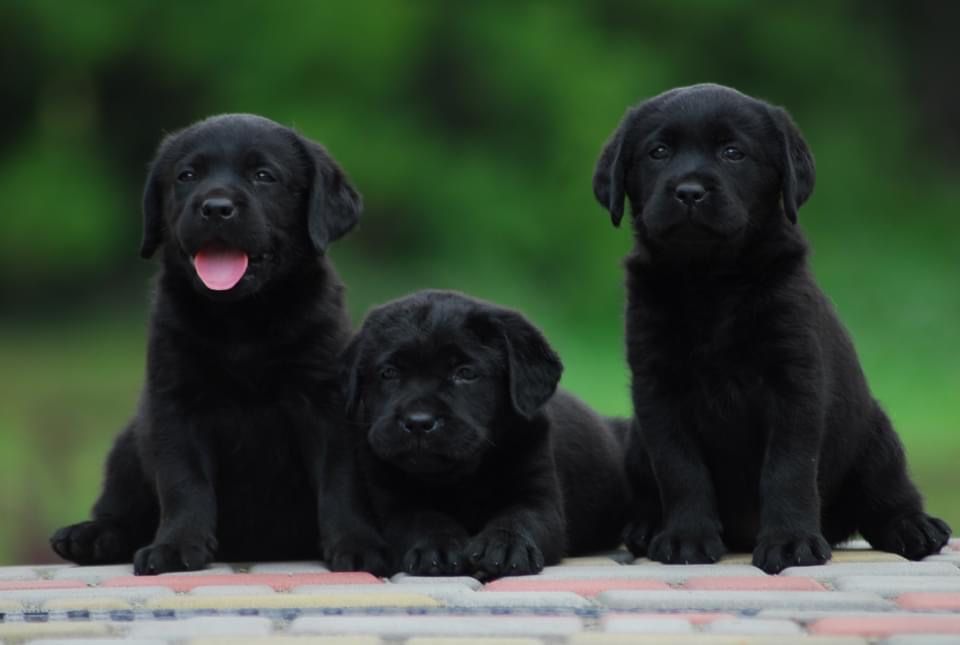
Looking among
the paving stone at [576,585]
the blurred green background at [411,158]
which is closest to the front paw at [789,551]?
the paving stone at [576,585]

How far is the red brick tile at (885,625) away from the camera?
3.67 m

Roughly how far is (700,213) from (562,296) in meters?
9.50

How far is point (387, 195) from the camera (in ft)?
49.4

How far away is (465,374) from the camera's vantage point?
522 centimetres

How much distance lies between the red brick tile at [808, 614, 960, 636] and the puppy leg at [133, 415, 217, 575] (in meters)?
2.01

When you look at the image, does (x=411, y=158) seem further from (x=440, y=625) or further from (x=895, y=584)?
(x=440, y=625)

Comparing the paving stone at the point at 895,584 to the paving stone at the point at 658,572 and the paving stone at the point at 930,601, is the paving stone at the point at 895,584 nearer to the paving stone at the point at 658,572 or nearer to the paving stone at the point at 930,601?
the paving stone at the point at 930,601

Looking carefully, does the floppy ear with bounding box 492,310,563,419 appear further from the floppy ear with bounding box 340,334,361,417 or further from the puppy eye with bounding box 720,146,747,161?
the puppy eye with bounding box 720,146,747,161

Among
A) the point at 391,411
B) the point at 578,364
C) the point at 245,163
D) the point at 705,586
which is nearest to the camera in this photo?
the point at 705,586

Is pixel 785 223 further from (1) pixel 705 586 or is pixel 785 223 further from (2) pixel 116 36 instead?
(2) pixel 116 36

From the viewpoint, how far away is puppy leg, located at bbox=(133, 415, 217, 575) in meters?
5.02

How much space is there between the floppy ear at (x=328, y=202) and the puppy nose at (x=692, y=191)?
3.64 ft

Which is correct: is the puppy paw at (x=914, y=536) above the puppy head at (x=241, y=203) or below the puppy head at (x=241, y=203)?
below

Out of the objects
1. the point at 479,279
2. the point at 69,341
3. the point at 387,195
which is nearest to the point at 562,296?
the point at 479,279
